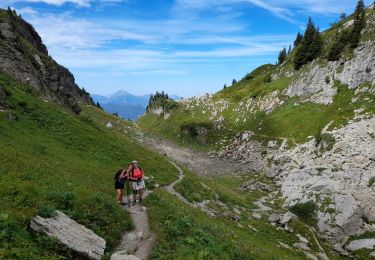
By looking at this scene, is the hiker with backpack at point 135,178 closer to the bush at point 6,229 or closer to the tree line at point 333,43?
the bush at point 6,229

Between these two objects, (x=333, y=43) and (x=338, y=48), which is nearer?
(x=338, y=48)

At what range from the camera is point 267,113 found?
90062 mm

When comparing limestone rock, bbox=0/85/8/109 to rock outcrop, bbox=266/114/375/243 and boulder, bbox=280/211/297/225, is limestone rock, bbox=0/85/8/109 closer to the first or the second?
boulder, bbox=280/211/297/225

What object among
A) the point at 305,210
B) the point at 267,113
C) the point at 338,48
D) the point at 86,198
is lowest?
the point at 305,210

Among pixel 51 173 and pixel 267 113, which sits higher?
pixel 267 113

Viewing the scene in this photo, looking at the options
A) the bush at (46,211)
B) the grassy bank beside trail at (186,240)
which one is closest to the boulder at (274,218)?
the grassy bank beside trail at (186,240)

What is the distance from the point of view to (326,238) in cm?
3366

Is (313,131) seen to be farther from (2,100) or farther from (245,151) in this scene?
(2,100)

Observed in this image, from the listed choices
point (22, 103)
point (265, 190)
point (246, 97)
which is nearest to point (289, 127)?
point (265, 190)

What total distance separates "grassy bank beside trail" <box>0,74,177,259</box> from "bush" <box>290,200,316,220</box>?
1508cm

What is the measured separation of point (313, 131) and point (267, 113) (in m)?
23.1

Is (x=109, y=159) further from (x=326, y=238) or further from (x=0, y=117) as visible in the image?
(x=326, y=238)

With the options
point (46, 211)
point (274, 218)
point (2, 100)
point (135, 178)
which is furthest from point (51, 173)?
point (274, 218)

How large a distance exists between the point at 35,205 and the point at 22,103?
2578 cm
